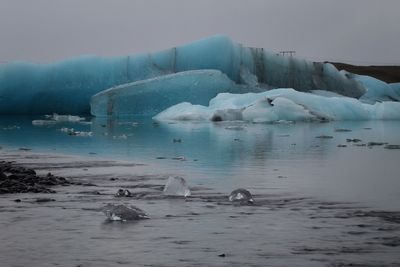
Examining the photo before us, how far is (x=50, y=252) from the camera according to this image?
367cm

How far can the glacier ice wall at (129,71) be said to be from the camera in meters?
28.8

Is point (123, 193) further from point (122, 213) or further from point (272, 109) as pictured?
point (272, 109)

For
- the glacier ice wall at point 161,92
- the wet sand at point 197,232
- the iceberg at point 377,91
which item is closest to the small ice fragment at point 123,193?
the wet sand at point 197,232

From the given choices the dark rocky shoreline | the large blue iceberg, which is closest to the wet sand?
the dark rocky shoreline

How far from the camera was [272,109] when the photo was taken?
24.8 meters

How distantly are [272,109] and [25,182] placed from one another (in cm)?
1878

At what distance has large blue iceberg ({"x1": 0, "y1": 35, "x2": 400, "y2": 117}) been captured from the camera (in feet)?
92.6

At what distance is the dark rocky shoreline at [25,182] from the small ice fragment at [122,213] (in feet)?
5.48

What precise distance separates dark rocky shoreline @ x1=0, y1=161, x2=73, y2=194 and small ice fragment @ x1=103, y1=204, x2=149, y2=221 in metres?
1.67

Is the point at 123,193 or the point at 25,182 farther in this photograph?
the point at 25,182

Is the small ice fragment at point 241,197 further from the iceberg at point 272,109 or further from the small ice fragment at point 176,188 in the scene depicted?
the iceberg at point 272,109

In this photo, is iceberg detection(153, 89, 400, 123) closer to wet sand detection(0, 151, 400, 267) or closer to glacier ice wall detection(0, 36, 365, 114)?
glacier ice wall detection(0, 36, 365, 114)

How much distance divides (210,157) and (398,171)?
2.87m

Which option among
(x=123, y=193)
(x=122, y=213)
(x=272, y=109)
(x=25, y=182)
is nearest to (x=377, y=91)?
(x=272, y=109)
